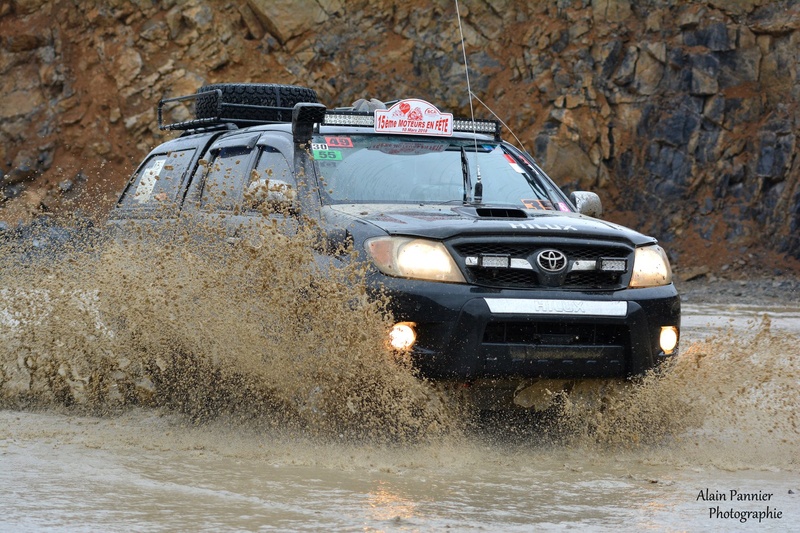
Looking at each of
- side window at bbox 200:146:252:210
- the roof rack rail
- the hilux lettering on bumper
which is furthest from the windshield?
the roof rack rail

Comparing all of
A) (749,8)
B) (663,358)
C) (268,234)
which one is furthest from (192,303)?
(749,8)

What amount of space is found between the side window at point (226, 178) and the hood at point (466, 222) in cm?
96

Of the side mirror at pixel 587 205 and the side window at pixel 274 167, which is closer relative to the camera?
the side window at pixel 274 167

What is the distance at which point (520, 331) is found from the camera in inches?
205

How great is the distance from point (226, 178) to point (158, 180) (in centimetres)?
122

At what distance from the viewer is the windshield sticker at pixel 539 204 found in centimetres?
653

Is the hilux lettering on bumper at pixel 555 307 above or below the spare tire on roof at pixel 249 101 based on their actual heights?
below

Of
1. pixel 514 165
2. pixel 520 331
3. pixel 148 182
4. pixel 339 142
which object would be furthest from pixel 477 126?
pixel 148 182

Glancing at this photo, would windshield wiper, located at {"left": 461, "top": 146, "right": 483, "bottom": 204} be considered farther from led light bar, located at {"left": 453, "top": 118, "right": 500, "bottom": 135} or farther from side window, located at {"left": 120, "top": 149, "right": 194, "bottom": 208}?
side window, located at {"left": 120, "top": 149, "right": 194, "bottom": 208}

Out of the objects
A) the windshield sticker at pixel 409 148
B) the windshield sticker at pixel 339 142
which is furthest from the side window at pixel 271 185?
the windshield sticker at pixel 409 148

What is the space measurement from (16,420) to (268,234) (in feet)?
Answer: 6.48

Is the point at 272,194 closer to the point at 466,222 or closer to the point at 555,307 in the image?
the point at 466,222

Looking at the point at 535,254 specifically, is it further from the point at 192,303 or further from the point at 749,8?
the point at 749,8

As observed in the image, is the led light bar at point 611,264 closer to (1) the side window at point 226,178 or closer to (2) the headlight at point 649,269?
(2) the headlight at point 649,269
